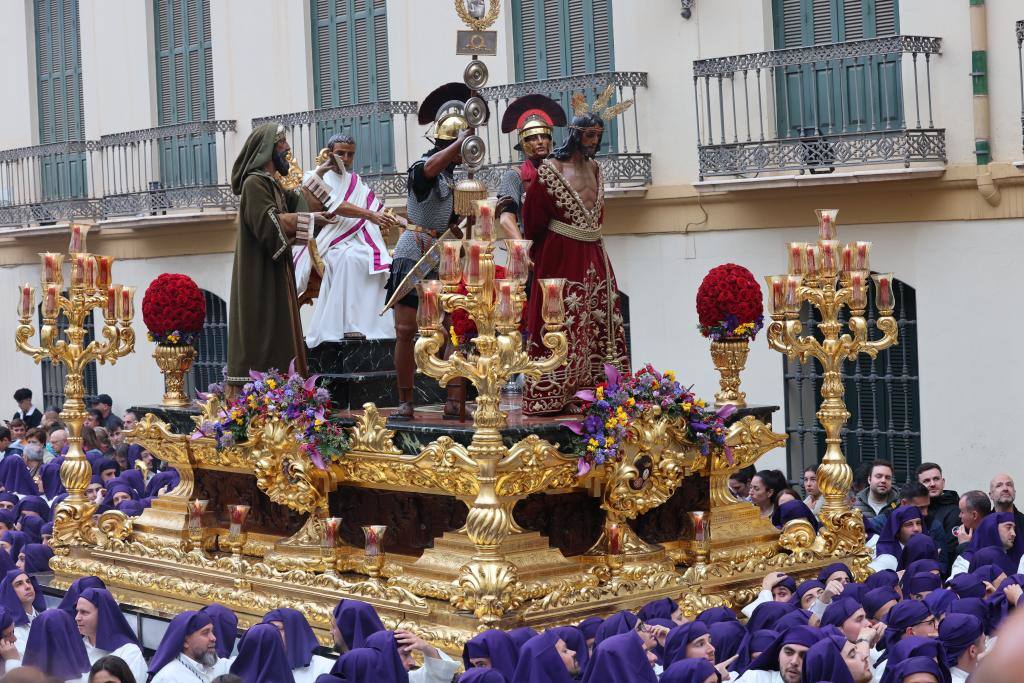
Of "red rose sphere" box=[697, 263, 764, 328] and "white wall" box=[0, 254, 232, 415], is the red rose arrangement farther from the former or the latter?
"white wall" box=[0, 254, 232, 415]

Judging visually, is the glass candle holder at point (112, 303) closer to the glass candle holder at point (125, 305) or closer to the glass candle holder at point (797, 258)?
the glass candle holder at point (125, 305)

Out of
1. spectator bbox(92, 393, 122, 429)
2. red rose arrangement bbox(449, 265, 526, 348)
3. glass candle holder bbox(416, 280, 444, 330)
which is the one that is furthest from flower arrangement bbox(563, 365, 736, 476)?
spectator bbox(92, 393, 122, 429)

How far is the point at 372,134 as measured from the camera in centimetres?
1733

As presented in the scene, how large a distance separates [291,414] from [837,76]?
6.28 metres

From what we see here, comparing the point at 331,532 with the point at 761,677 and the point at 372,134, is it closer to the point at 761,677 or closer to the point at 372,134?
the point at 761,677

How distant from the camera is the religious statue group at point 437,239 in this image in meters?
9.55

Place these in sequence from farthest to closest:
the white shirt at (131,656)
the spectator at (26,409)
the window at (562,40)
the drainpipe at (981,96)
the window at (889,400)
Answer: the spectator at (26,409)
the window at (562,40)
the window at (889,400)
the drainpipe at (981,96)
the white shirt at (131,656)

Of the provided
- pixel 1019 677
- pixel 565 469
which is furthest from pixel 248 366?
pixel 1019 677

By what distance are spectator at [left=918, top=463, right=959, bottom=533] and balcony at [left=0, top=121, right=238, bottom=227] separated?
10.4 m

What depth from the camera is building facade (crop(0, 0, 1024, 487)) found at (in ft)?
42.0

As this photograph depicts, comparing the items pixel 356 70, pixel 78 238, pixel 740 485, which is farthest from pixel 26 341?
pixel 356 70

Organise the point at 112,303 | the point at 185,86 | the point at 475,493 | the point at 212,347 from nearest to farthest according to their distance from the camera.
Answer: the point at 475,493, the point at 112,303, the point at 212,347, the point at 185,86

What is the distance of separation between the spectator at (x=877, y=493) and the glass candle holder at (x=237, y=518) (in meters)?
4.12

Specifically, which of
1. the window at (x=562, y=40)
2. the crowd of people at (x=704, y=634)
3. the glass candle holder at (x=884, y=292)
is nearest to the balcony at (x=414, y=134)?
the window at (x=562, y=40)
